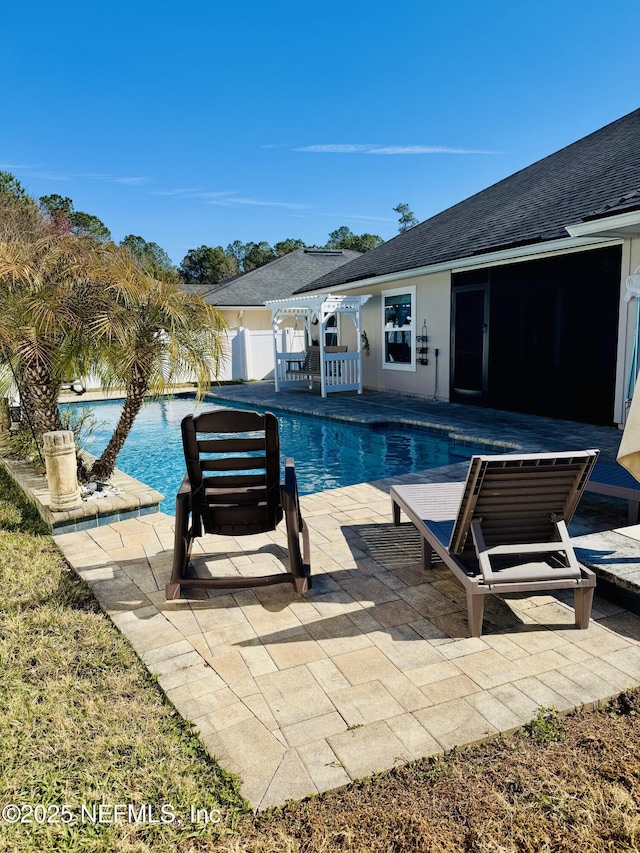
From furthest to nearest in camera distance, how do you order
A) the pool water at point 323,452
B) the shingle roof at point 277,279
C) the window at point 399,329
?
the shingle roof at point 277,279 → the window at point 399,329 → the pool water at point 323,452

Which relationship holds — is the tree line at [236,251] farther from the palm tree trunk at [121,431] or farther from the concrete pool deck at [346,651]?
the concrete pool deck at [346,651]

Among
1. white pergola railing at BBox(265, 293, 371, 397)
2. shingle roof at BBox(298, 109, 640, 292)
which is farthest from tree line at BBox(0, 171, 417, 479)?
white pergola railing at BBox(265, 293, 371, 397)

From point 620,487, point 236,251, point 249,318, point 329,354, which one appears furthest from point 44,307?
point 236,251

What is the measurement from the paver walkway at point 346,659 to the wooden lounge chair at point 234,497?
0.53 feet

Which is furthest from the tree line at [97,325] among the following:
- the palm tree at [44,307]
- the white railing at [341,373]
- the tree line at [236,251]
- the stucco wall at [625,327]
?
the tree line at [236,251]

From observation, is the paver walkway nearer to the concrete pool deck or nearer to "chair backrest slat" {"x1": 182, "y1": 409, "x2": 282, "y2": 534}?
the concrete pool deck

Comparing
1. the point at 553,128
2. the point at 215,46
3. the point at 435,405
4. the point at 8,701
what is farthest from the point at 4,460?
the point at 553,128

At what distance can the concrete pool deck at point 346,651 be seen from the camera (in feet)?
7.53

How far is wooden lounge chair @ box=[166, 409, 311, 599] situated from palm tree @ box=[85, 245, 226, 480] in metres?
2.13

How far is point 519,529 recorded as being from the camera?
10.5 ft

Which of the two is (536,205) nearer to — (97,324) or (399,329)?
(399,329)

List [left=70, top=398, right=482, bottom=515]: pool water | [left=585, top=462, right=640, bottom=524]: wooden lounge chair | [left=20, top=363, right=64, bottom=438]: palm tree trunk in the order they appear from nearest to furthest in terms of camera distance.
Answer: [left=585, top=462, right=640, bottom=524]: wooden lounge chair → [left=20, top=363, right=64, bottom=438]: palm tree trunk → [left=70, top=398, right=482, bottom=515]: pool water

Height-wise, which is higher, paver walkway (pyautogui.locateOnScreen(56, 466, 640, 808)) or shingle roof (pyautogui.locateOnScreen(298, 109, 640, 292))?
shingle roof (pyautogui.locateOnScreen(298, 109, 640, 292))

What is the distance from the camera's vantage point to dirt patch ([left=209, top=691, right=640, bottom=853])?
1.82m
